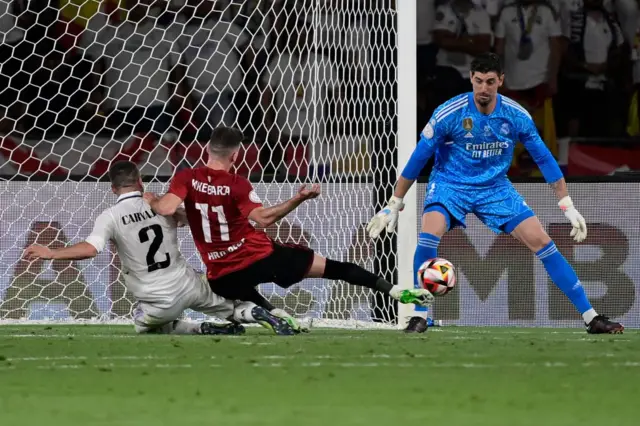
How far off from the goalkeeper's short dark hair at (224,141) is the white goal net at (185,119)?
1895 millimetres

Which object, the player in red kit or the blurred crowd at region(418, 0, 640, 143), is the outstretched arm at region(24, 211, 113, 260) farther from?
the blurred crowd at region(418, 0, 640, 143)

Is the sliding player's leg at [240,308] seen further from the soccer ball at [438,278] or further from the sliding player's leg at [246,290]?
the soccer ball at [438,278]

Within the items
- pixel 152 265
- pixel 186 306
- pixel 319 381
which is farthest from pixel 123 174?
pixel 319 381

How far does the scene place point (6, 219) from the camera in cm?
1010

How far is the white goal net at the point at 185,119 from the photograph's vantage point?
32.2 feet

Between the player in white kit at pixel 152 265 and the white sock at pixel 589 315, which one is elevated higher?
the player in white kit at pixel 152 265

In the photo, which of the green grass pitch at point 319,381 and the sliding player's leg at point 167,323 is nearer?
the green grass pitch at point 319,381

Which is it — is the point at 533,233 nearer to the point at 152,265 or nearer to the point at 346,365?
the point at 152,265

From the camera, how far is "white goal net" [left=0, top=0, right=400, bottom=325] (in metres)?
9.81

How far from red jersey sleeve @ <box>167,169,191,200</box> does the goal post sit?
1727 millimetres

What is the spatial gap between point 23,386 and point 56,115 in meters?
6.24

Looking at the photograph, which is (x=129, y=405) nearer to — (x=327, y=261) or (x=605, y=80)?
(x=327, y=261)

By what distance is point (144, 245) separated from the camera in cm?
804

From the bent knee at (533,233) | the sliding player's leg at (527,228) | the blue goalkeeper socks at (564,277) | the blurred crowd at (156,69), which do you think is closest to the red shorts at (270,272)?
the sliding player's leg at (527,228)
